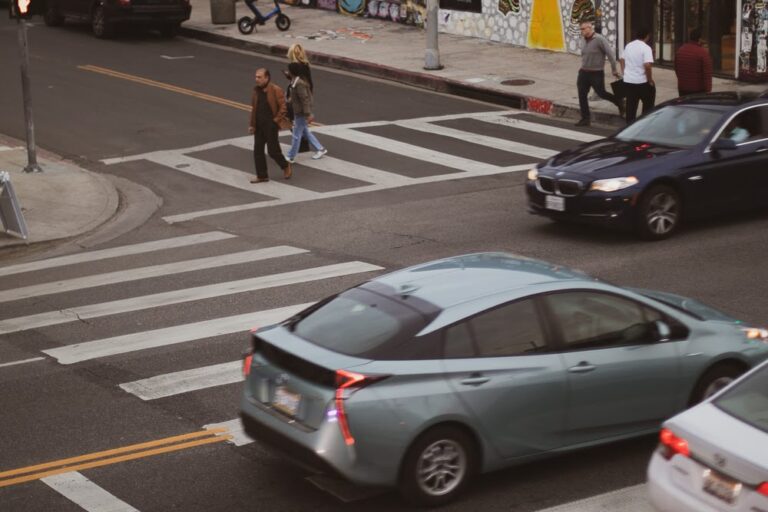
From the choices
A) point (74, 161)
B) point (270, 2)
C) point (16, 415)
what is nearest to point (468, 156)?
point (74, 161)

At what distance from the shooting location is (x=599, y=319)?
8.95 metres

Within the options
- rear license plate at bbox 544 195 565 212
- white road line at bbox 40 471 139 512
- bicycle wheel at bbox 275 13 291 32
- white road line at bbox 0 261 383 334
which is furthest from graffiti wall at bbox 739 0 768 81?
white road line at bbox 40 471 139 512

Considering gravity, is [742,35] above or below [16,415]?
above

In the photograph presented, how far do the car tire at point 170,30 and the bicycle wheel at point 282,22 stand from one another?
8.76ft

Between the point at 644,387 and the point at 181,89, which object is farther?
the point at 181,89

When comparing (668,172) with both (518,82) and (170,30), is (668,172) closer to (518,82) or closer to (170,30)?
(518,82)

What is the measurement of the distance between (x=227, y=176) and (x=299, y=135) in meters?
1.34

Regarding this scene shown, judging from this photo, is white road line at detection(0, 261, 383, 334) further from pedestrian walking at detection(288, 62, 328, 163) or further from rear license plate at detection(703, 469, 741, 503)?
rear license plate at detection(703, 469, 741, 503)

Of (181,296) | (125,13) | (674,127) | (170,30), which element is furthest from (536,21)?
(181,296)

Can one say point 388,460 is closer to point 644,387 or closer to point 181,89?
point 644,387

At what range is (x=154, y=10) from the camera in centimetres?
3366

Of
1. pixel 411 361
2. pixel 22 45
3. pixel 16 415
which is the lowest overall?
pixel 16 415

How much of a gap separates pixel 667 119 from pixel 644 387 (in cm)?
843

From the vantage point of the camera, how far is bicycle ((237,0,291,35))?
112 feet
